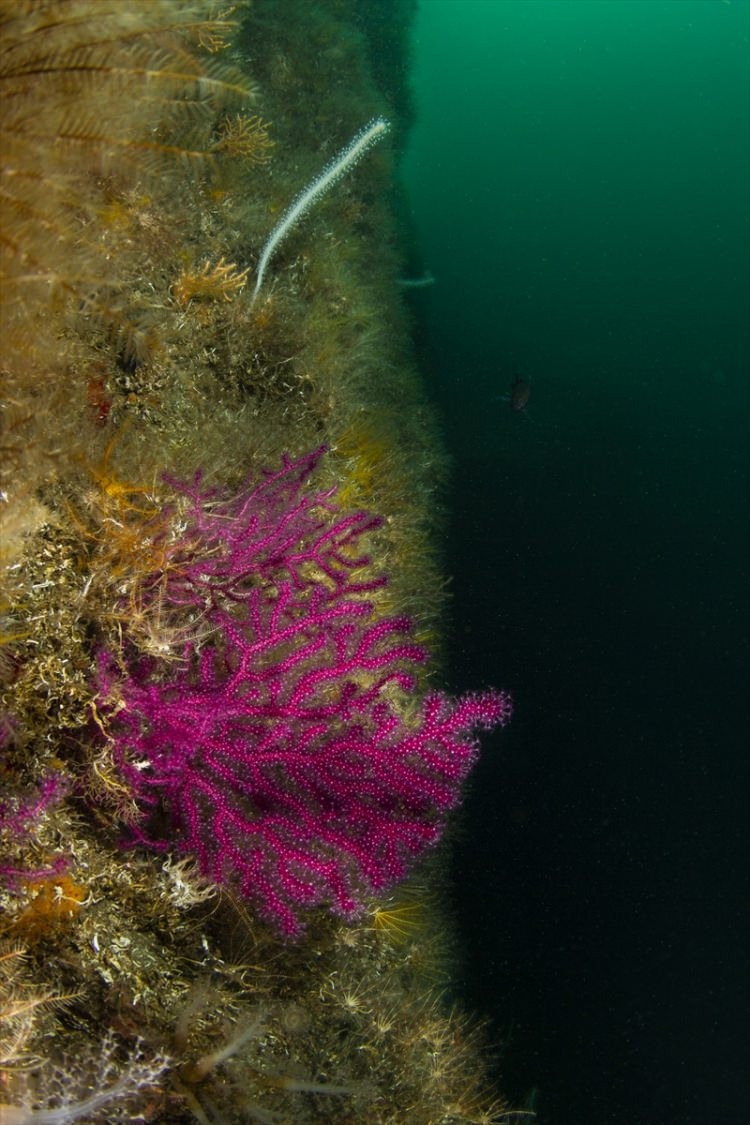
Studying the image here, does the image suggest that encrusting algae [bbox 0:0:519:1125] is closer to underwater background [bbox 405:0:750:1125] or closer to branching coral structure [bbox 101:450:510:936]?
branching coral structure [bbox 101:450:510:936]

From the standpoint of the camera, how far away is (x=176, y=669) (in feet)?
9.93

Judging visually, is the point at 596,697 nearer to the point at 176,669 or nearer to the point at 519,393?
the point at 519,393

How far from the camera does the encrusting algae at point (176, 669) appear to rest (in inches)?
88.7

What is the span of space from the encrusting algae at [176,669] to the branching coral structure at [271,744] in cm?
1

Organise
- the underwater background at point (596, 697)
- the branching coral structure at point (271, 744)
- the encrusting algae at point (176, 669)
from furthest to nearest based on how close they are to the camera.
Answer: the underwater background at point (596, 697)
the branching coral structure at point (271, 744)
the encrusting algae at point (176, 669)

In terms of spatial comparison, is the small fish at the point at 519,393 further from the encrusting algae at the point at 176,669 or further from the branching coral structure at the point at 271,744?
the branching coral structure at the point at 271,744

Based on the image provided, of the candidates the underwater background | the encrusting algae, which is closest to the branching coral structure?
the encrusting algae

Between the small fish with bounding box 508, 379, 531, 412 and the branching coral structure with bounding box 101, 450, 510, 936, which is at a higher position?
the branching coral structure with bounding box 101, 450, 510, 936

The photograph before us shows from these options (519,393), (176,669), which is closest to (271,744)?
(176,669)

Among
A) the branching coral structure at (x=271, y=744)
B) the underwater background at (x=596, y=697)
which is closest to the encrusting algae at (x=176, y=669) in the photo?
the branching coral structure at (x=271, y=744)

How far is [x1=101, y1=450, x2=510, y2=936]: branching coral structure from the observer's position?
9.25ft

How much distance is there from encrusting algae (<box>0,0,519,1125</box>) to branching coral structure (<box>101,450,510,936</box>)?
1 cm

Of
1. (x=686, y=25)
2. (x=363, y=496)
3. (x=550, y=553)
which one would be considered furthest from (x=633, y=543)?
(x=686, y=25)

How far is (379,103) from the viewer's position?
7.17m
